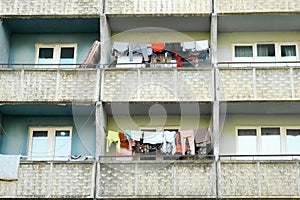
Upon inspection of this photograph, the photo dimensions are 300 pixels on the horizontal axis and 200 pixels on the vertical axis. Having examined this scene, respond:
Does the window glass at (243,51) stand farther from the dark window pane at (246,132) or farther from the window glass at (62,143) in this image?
the window glass at (62,143)

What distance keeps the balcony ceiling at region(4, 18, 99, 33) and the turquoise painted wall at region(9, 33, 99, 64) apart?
0.21 meters

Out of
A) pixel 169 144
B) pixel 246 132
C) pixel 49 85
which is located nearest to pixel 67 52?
pixel 49 85

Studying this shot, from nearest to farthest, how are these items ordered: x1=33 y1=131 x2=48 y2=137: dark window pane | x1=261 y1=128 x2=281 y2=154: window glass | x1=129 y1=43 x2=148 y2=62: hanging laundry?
x1=261 y1=128 x2=281 y2=154: window glass, x1=33 y1=131 x2=48 y2=137: dark window pane, x1=129 y1=43 x2=148 y2=62: hanging laundry

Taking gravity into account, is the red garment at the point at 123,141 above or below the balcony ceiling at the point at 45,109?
below

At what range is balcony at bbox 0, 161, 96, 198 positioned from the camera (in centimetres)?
1934

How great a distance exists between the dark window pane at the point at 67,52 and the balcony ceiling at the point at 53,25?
626 millimetres

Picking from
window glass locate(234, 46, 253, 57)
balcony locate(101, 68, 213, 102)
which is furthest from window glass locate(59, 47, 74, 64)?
window glass locate(234, 46, 253, 57)

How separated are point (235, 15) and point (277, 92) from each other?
2.95m

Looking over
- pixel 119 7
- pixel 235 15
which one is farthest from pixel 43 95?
pixel 235 15

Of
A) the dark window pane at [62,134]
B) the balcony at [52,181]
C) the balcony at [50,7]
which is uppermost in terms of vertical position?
the balcony at [50,7]

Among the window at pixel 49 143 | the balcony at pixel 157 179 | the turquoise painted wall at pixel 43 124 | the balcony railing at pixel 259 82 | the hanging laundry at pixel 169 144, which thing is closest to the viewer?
the balcony at pixel 157 179

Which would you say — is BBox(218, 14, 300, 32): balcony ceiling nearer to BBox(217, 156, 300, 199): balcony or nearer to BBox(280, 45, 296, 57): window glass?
BBox(280, 45, 296, 57): window glass

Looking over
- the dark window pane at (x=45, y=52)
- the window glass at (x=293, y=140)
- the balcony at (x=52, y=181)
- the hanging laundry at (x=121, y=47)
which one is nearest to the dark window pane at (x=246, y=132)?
the window glass at (x=293, y=140)

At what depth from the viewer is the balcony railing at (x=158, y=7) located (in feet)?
69.6
